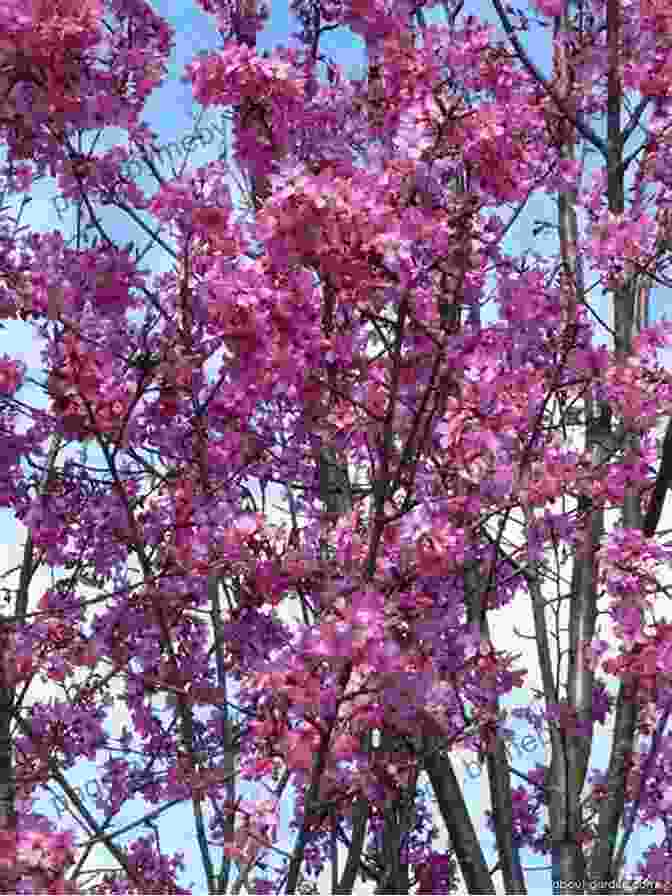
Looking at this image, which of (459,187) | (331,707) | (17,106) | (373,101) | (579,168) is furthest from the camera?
(579,168)

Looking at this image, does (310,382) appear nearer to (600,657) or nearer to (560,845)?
(600,657)

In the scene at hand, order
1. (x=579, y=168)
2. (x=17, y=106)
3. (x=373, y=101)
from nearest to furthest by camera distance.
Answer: (x=17, y=106) < (x=373, y=101) < (x=579, y=168)

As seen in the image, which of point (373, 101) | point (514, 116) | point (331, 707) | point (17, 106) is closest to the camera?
point (331, 707)

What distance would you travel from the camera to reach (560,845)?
665 cm

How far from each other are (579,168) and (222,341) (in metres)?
3.75

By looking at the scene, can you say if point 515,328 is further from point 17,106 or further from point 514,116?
point 17,106

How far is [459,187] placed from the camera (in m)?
6.51

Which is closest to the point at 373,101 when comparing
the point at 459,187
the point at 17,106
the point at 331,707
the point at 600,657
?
the point at 459,187

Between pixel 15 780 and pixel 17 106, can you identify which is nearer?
pixel 15 780

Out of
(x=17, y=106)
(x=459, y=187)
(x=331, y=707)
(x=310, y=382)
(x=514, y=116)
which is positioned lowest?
(x=331, y=707)

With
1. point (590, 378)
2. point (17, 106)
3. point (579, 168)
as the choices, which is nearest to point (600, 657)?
point (590, 378)

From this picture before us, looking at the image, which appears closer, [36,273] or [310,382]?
[310,382]

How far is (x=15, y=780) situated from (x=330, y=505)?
2.08 m

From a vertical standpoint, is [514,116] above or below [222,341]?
above
